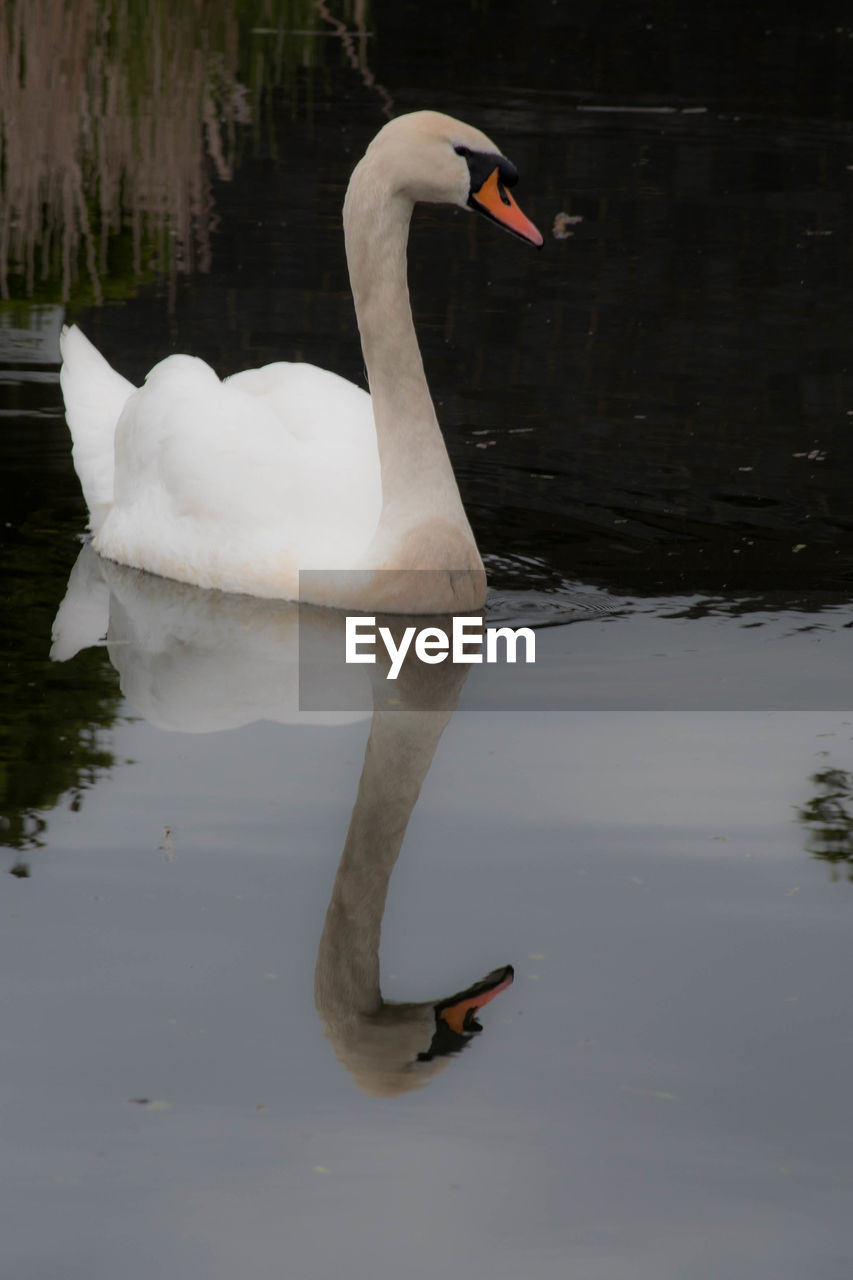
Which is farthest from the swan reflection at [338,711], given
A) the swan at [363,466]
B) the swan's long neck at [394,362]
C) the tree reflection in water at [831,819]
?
the tree reflection in water at [831,819]

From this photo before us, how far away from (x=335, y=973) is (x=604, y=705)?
1957mm

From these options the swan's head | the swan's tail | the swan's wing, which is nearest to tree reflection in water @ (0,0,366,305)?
the swan's tail

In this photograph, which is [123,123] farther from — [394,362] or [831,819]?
[831,819]

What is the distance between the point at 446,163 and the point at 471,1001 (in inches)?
135

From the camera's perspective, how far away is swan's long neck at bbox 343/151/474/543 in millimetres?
7367

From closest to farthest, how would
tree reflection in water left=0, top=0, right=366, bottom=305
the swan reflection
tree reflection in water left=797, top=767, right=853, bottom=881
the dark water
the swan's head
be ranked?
1. the dark water
2. the swan reflection
3. tree reflection in water left=797, top=767, right=853, bottom=881
4. the swan's head
5. tree reflection in water left=0, top=0, right=366, bottom=305

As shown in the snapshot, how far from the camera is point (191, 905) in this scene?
5117mm

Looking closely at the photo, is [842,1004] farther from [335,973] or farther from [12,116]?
[12,116]

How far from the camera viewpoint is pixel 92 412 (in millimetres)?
9031

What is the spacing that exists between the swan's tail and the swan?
667 millimetres

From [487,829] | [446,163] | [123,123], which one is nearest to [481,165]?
A: [446,163]

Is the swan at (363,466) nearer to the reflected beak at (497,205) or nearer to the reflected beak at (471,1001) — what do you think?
the reflected beak at (497,205)

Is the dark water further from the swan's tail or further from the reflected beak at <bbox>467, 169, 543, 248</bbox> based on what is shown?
the reflected beak at <bbox>467, 169, 543, 248</bbox>

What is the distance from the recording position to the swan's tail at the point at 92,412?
28.2 ft
